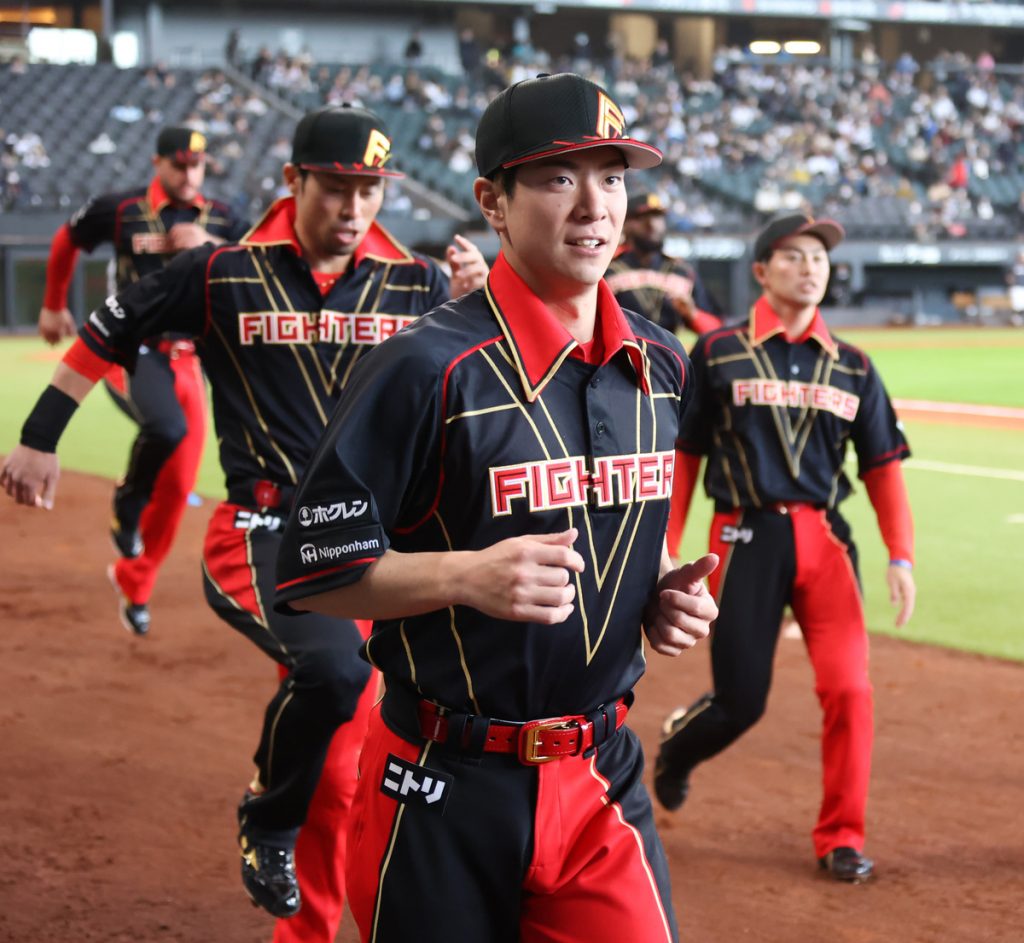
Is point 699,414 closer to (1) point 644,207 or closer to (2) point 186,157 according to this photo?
(1) point 644,207

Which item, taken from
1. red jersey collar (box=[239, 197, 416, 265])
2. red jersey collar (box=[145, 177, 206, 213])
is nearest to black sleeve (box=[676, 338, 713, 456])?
red jersey collar (box=[239, 197, 416, 265])

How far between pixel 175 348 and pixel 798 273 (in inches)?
194

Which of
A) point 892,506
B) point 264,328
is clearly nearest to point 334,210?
point 264,328

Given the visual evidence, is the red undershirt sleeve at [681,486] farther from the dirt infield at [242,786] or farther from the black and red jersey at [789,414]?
the dirt infield at [242,786]

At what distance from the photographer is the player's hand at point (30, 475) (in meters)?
4.59

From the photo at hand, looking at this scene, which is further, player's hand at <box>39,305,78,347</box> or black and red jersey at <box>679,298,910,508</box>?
player's hand at <box>39,305,78,347</box>

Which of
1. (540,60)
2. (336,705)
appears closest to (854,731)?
(336,705)

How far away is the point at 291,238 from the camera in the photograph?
16.4ft

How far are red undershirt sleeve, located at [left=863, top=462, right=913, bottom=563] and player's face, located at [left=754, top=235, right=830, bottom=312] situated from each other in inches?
27.0

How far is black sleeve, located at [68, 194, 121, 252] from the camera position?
9250 mm

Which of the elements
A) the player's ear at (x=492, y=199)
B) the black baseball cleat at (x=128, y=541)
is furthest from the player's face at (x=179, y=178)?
the player's ear at (x=492, y=199)

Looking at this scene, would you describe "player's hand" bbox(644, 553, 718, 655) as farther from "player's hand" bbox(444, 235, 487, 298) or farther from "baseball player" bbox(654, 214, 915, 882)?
"baseball player" bbox(654, 214, 915, 882)

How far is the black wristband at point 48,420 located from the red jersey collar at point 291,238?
813mm

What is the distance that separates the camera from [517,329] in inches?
112
